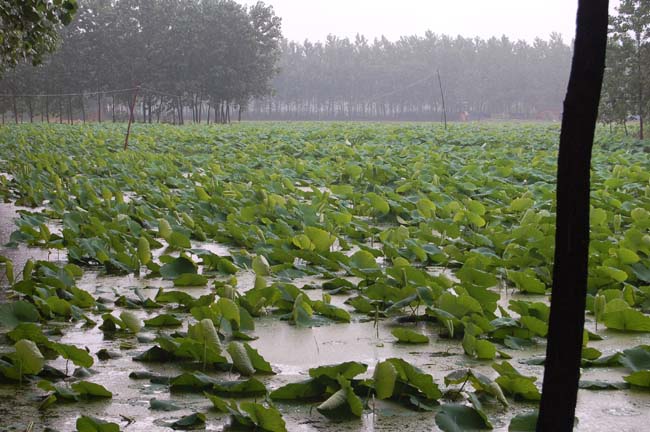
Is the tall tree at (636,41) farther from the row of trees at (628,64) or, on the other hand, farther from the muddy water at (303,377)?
the muddy water at (303,377)

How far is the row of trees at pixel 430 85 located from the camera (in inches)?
3017

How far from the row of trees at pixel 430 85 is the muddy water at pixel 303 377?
71283 mm

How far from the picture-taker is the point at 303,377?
2.28 metres

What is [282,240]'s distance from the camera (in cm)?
410

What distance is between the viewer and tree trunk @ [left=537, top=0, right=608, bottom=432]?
1.14 metres

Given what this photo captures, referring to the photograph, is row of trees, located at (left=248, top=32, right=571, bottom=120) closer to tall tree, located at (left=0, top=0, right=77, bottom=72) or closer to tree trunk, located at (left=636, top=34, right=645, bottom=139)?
tree trunk, located at (left=636, top=34, right=645, bottom=139)

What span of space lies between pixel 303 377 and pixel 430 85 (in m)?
76.9

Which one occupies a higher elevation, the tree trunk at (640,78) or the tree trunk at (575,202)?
the tree trunk at (640,78)

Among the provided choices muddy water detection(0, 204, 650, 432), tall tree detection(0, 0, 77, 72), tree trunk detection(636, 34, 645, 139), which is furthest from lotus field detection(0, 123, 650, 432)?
tree trunk detection(636, 34, 645, 139)

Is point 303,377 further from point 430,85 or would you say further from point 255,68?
point 430,85

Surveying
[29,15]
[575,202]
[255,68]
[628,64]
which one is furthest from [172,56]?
[575,202]

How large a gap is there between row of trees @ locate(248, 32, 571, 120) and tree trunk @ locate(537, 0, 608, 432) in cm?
7275

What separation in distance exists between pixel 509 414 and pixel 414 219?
131 inches

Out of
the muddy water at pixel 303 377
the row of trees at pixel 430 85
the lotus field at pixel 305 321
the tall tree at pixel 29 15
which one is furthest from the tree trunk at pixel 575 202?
the row of trees at pixel 430 85
